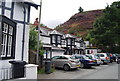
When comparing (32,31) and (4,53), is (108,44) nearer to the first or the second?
(32,31)

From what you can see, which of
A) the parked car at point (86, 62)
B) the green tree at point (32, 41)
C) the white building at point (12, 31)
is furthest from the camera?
the parked car at point (86, 62)

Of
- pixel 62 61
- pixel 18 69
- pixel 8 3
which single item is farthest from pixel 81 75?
pixel 8 3

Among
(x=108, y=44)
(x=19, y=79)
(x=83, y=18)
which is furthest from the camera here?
(x=83, y=18)

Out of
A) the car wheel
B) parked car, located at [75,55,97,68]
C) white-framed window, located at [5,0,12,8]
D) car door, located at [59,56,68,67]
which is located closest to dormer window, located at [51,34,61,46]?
→ parked car, located at [75,55,97,68]

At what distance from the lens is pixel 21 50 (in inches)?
423

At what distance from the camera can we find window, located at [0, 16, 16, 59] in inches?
324

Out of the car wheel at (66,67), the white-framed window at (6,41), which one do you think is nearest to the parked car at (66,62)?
the car wheel at (66,67)

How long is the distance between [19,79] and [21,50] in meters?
3.72

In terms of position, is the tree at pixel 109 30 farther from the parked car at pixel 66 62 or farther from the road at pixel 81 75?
the road at pixel 81 75

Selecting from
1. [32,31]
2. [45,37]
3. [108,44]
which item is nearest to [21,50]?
[32,31]

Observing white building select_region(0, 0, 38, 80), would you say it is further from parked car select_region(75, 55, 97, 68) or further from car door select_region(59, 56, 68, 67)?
parked car select_region(75, 55, 97, 68)

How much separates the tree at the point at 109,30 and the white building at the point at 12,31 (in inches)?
828

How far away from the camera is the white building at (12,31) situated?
8.17 m

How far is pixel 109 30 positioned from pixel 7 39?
80.6 feet
